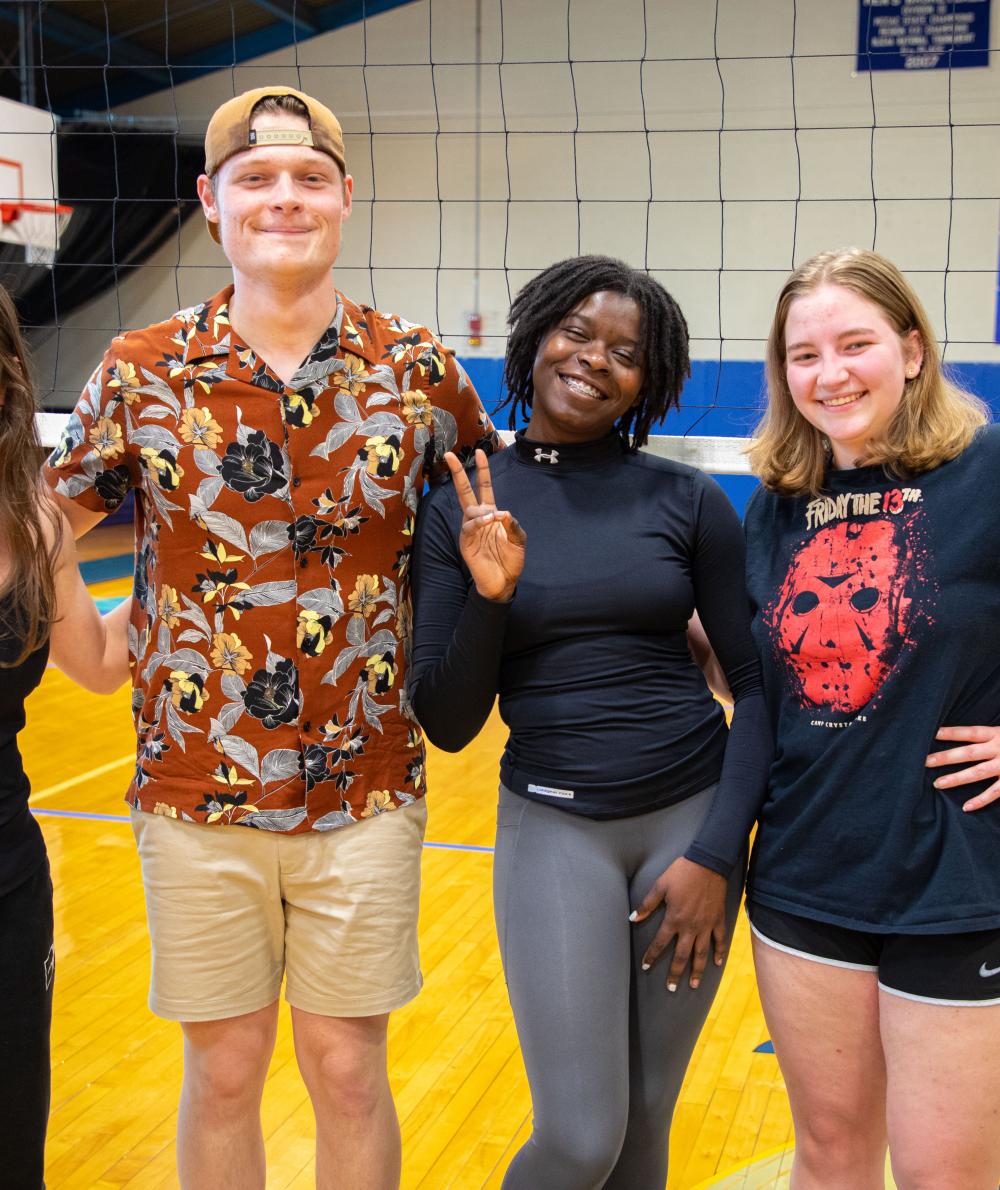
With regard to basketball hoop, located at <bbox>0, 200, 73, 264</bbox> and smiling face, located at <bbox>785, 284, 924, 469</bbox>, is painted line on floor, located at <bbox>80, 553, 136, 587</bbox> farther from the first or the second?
smiling face, located at <bbox>785, 284, 924, 469</bbox>

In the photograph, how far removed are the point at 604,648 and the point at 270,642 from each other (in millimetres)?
460

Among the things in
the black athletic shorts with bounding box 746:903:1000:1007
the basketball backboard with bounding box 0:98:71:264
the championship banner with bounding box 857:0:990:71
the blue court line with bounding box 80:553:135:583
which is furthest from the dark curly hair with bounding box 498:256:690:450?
the championship banner with bounding box 857:0:990:71

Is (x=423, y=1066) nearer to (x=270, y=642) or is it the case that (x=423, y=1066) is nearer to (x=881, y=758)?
(x=270, y=642)

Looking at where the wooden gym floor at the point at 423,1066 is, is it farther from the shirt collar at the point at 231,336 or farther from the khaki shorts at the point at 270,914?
the shirt collar at the point at 231,336

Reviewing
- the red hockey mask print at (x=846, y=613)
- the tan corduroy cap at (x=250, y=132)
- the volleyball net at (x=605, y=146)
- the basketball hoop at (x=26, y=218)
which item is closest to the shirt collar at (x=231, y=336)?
the tan corduroy cap at (x=250, y=132)

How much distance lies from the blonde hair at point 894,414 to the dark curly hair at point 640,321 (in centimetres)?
16

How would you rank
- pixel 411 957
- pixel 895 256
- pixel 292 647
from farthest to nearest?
1. pixel 895 256
2. pixel 411 957
3. pixel 292 647

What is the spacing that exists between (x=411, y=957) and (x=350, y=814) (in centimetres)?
26

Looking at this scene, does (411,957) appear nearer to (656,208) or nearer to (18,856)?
(18,856)

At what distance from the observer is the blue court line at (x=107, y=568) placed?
9580mm

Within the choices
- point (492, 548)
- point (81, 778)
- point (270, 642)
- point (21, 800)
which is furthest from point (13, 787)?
point (81, 778)

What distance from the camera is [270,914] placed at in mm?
1781

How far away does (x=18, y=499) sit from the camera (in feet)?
5.15

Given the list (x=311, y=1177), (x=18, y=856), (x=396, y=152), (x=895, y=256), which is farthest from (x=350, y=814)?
(x=396, y=152)
